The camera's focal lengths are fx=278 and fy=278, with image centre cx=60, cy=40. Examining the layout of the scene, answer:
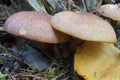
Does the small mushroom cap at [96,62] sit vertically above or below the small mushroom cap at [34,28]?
below

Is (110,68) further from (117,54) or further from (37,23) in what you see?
(37,23)

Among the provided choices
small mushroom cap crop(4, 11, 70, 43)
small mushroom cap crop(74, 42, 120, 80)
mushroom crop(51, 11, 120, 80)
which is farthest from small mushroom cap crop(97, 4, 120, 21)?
small mushroom cap crop(4, 11, 70, 43)

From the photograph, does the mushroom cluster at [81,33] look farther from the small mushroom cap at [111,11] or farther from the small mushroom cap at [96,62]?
the small mushroom cap at [111,11]

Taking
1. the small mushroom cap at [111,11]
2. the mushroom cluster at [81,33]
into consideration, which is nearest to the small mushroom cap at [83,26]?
the mushroom cluster at [81,33]

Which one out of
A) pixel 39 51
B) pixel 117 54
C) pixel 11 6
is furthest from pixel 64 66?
pixel 11 6

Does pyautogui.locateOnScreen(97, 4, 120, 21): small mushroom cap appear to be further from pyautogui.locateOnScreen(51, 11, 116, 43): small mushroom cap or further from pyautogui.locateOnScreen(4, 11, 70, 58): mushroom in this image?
pyautogui.locateOnScreen(4, 11, 70, 58): mushroom

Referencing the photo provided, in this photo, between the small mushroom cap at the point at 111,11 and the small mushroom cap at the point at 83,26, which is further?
the small mushroom cap at the point at 111,11
